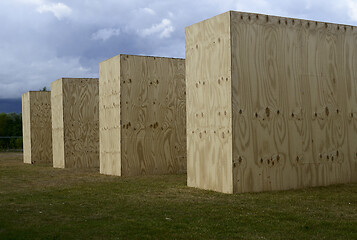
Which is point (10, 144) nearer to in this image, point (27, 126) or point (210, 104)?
point (27, 126)

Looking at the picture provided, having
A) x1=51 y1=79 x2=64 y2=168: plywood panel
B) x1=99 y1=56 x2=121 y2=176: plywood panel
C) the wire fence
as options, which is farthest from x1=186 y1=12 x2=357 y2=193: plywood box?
the wire fence

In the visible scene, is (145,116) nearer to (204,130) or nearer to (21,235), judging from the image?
(204,130)

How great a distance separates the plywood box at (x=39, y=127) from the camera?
18.2m

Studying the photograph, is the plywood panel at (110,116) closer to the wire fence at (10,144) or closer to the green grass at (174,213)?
the green grass at (174,213)

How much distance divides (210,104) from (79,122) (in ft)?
26.5

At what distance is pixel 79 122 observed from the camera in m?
14.9

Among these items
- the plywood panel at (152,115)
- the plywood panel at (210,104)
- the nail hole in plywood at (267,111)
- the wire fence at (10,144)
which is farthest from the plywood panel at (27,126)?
the nail hole in plywood at (267,111)

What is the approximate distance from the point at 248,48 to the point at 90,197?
3626mm

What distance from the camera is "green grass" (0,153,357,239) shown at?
457 centimetres

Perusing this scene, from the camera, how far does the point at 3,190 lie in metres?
8.62

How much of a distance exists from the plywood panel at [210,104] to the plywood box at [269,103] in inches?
0.7

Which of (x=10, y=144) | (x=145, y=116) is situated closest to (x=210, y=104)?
(x=145, y=116)

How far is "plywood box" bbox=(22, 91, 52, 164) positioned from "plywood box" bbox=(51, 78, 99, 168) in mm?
3688

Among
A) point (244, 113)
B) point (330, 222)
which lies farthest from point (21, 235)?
point (244, 113)
